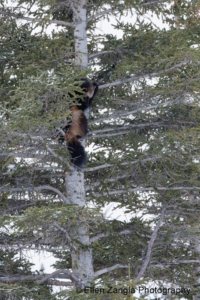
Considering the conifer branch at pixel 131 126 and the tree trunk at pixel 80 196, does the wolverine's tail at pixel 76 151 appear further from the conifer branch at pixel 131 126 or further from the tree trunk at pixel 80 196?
the conifer branch at pixel 131 126

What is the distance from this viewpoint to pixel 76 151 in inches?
264

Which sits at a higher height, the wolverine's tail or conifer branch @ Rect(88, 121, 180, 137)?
conifer branch @ Rect(88, 121, 180, 137)

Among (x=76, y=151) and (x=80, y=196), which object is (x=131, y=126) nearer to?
(x=76, y=151)

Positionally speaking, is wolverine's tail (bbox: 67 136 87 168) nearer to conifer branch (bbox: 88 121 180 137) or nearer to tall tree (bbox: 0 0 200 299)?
tall tree (bbox: 0 0 200 299)

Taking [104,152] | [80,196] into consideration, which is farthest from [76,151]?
[104,152]

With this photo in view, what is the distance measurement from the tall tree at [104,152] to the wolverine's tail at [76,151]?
0.20 m

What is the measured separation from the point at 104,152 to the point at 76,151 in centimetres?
138

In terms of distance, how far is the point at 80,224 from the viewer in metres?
5.58

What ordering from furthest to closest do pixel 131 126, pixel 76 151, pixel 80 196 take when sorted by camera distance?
pixel 131 126
pixel 80 196
pixel 76 151

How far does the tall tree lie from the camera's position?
5.48 metres

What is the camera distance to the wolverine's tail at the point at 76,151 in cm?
670

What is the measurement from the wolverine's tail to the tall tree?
196mm

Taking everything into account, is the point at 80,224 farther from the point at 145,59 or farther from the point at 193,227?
the point at 145,59

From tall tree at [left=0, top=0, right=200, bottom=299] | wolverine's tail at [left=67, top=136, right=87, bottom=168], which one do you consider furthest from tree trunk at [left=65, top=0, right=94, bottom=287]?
wolverine's tail at [left=67, top=136, right=87, bottom=168]
